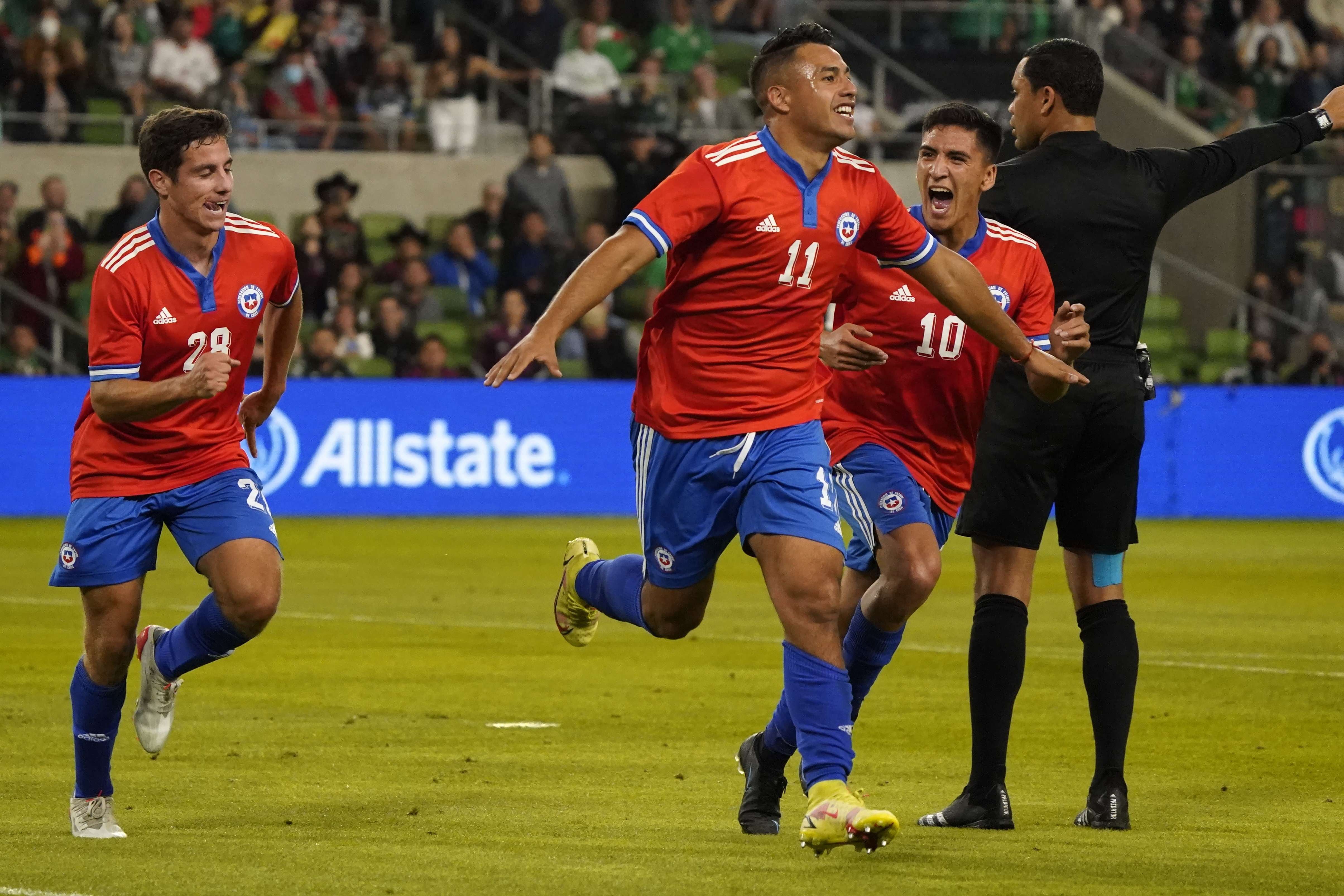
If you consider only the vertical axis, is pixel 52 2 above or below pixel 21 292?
above

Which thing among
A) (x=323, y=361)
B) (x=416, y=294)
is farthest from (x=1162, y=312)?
(x=323, y=361)

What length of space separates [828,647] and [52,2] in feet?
63.1

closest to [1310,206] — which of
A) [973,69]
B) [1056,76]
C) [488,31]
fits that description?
[973,69]

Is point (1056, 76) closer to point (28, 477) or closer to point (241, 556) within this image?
point (241, 556)

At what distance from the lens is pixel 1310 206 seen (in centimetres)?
2592

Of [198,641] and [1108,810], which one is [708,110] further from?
[1108,810]

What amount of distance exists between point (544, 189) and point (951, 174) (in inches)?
666

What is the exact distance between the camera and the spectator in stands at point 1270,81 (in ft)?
90.1

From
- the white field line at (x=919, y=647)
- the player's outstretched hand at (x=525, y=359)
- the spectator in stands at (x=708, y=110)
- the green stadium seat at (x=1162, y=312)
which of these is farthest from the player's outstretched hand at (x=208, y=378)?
the green stadium seat at (x=1162, y=312)

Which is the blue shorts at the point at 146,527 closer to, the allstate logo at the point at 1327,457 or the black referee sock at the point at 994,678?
the black referee sock at the point at 994,678

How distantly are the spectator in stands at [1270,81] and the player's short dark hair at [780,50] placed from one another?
73.8ft

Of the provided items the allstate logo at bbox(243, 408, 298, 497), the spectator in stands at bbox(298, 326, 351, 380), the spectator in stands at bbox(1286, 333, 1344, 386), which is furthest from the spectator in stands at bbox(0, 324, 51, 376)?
the spectator in stands at bbox(1286, 333, 1344, 386)

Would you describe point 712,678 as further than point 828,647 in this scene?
Yes

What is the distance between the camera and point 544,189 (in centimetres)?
2338
